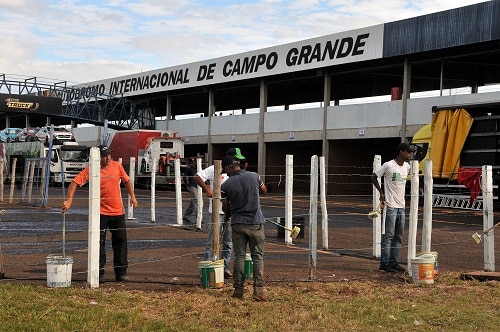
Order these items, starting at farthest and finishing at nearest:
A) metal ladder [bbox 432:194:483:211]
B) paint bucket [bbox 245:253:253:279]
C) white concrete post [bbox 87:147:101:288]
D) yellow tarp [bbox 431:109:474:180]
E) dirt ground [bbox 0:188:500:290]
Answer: yellow tarp [bbox 431:109:474:180] → metal ladder [bbox 432:194:483:211] → dirt ground [bbox 0:188:500:290] → paint bucket [bbox 245:253:253:279] → white concrete post [bbox 87:147:101:288]

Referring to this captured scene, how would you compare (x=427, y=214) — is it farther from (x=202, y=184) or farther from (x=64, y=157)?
(x=64, y=157)

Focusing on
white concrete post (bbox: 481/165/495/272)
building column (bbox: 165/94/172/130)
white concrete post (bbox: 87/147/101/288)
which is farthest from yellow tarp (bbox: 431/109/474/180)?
building column (bbox: 165/94/172/130)

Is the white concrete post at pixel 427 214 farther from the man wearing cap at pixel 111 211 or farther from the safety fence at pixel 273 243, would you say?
the man wearing cap at pixel 111 211

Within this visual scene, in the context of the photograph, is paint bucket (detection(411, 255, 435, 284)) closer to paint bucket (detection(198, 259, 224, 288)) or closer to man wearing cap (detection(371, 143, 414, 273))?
man wearing cap (detection(371, 143, 414, 273))

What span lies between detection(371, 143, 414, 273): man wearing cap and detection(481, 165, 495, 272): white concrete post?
4.66 feet

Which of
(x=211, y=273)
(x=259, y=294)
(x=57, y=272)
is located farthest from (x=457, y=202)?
(x=57, y=272)

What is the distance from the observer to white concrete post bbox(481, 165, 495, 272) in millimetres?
12086

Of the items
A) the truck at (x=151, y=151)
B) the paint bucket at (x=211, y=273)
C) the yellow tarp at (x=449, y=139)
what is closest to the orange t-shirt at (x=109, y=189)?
the paint bucket at (x=211, y=273)

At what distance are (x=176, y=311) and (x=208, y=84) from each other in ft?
133

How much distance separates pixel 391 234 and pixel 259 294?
3478mm

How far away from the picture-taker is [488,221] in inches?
484

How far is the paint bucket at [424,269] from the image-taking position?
10891 millimetres

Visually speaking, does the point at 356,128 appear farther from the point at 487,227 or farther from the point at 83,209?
the point at 487,227

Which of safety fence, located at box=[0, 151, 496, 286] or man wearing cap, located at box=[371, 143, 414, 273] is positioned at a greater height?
man wearing cap, located at box=[371, 143, 414, 273]
